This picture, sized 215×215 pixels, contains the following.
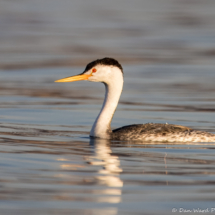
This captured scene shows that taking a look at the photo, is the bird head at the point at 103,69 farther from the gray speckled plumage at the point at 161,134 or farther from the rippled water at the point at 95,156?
the rippled water at the point at 95,156

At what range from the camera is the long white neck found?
43.5ft

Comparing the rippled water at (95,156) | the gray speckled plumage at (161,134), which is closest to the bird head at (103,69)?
the gray speckled plumage at (161,134)

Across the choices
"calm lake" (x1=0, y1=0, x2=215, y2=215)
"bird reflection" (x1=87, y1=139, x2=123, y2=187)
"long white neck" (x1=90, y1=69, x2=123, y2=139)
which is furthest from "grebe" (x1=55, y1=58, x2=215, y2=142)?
"bird reflection" (x1=87, y1=139, x2=123, y2=187)

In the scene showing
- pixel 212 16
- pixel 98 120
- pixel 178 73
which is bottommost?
pixel 98 120

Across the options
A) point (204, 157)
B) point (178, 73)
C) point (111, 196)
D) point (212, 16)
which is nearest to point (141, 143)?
point (204, 157)

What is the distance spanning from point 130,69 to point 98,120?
41.6ft

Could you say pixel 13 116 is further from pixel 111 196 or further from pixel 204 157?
pixel 111 196

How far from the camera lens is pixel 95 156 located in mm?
11289

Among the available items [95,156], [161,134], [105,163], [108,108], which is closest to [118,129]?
[108,108]

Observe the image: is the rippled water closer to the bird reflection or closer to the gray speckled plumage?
the bird reflection

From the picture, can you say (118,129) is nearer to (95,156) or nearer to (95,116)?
(95,156)

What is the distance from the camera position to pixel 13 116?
16172mm

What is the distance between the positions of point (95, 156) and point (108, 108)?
7.80ft

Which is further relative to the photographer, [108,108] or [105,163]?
[108,108]
